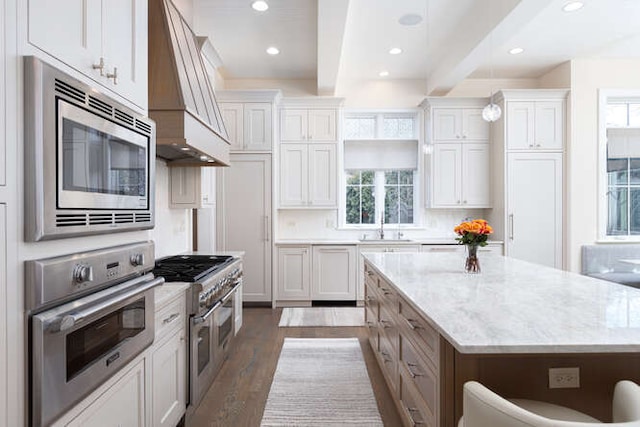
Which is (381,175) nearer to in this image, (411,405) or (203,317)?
(203,317)

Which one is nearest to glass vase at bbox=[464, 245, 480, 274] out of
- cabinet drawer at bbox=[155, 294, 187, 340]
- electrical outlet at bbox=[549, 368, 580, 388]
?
electrical outlet at bbox=[549, 368, 580, 388]

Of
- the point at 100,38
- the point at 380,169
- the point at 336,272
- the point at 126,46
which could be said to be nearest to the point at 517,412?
the point at 100,38

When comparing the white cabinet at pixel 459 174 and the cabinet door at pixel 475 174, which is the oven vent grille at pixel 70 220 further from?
the cabinet door at pixel 475 174

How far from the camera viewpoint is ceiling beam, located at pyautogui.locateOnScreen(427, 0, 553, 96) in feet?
10.2

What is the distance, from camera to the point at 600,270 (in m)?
4.88

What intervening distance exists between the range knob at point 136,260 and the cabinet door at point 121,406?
0.45m

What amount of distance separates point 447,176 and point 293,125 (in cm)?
229

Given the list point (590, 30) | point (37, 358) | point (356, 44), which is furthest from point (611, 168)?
point (37, 358)

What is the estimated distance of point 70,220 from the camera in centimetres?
113

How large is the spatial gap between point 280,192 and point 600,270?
438 centimetres

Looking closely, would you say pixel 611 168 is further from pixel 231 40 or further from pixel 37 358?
pixel 37 358

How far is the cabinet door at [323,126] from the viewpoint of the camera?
5.19 meters

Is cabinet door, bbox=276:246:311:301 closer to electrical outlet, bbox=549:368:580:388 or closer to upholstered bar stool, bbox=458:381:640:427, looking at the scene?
electrical outlet, bbox=549:368:580:388

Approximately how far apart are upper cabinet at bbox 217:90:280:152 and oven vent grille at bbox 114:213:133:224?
11.5ft
